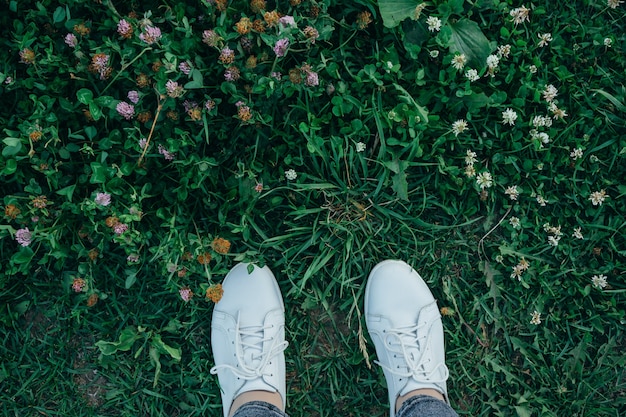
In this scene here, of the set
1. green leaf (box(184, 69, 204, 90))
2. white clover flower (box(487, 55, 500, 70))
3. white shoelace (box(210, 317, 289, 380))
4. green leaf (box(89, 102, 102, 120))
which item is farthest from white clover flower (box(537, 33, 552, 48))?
green leaf (box(89, 102, 102, 120))

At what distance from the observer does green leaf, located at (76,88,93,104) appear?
2.06 meters

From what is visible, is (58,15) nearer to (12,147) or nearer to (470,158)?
(12,147)

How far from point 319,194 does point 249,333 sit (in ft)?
2.46

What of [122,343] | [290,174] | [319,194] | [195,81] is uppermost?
[195,81]

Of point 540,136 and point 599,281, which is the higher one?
point 540,136

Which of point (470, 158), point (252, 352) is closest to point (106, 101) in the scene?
point (252, 352)

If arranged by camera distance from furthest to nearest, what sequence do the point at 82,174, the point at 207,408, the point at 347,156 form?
the point at 207,408 → the point at 347,156 → the point at 82,174

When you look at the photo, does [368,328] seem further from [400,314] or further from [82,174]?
Answer: [82,174]

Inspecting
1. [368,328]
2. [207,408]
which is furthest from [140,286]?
[368,328]

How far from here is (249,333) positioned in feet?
8.54

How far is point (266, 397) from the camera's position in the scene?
99.7 inches

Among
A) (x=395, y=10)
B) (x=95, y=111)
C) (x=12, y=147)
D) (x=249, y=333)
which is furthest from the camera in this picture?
(x=249, y=333)

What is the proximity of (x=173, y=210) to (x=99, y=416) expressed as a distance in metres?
1.10

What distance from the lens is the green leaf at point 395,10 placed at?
223cm
